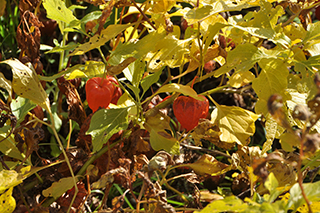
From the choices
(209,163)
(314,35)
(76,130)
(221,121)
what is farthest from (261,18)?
(76,130)

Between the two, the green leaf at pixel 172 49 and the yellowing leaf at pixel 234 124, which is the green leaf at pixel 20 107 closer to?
the green leaf at pixel 172 49

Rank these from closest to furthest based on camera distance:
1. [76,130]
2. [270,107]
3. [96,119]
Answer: [270,107]
[96,119]
[76,130]

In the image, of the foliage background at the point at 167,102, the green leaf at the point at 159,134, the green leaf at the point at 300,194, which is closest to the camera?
the green leaf at the point at 300,194

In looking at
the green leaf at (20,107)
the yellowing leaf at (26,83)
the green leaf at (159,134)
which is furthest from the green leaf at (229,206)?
the green leaf at (20,107)

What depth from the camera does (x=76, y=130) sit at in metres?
1.36

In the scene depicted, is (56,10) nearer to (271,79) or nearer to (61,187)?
(61,187)

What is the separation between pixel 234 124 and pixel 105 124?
0.35 meters

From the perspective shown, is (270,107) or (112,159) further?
(112,159)

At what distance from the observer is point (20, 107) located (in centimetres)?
95

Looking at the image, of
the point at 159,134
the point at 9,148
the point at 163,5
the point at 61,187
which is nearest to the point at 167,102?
the point at 159,134

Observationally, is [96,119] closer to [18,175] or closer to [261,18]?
[18,175]

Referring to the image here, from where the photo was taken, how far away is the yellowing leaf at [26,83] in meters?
0.78

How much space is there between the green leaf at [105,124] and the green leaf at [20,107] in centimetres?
24

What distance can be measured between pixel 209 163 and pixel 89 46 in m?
0.47
